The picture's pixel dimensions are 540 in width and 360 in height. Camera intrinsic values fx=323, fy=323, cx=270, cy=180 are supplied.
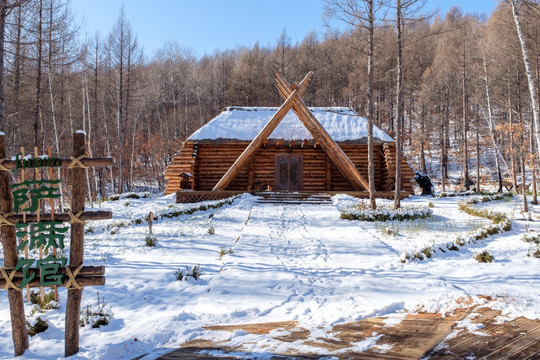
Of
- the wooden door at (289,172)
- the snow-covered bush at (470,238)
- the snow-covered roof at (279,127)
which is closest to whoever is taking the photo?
the snow-covered bush at (470,238)

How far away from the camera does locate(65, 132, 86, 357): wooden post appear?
340 centimetres

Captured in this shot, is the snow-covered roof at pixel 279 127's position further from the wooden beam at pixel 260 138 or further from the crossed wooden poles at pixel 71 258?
the crossed wooden poles at pixel 71 258

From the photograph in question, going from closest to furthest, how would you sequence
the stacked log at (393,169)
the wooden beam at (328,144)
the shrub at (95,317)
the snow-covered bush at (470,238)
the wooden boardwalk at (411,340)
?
the wooden boardwalk at (411,340), the shrub at (95,317), the snow-covered bush at (470,238), the wooden beam at (328,144), the stacked log at (393,169)

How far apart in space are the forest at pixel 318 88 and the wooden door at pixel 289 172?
5063 millimetres

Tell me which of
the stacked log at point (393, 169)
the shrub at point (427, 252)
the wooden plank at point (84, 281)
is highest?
the stacked log at point (393, 169)

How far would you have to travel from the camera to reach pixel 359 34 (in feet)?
42.0

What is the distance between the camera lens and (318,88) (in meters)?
42.0

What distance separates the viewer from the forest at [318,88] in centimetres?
1298

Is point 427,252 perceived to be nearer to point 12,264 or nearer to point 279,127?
point 12,264

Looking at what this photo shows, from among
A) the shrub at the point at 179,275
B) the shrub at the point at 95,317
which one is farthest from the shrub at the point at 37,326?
the shrub at the point at 179,275

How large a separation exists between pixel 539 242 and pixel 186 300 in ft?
26.8

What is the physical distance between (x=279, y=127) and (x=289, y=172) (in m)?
2.79

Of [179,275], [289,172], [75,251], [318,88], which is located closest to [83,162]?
[75,251]

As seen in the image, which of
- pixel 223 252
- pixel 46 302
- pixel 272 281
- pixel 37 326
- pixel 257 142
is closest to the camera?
pixel 37 326
